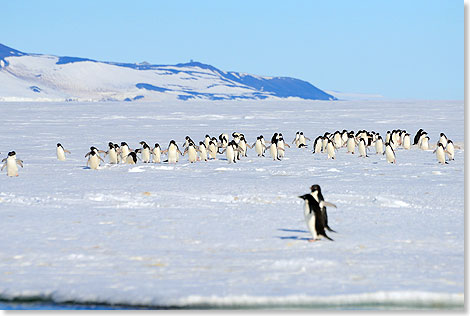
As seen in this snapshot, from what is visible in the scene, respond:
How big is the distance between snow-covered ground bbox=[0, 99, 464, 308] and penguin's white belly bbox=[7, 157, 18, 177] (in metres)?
0.39

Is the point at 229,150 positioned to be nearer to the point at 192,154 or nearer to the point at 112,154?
the point at 192,154

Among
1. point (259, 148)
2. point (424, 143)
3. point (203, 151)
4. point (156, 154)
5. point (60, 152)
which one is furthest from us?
point (424, 143)

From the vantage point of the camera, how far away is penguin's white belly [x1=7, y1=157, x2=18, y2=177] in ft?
45.6

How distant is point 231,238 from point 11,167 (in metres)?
7.41

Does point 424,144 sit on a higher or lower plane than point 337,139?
lower

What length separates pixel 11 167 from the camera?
14.0 m

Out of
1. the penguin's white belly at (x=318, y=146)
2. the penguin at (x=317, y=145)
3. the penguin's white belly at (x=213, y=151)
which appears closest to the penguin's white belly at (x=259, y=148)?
the penguin's white belly at (x=213, y=151)

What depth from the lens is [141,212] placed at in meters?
9.75

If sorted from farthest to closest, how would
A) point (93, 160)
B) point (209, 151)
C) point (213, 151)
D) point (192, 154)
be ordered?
point (209, 151), point (213, 151), point (192, 154), point (93, 160)

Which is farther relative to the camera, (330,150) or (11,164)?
(330,150)

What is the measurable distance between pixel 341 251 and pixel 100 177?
7642 millimetres

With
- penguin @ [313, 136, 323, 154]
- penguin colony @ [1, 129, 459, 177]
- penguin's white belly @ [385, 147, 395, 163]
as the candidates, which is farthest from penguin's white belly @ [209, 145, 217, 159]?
penguin's white belly @ [385, 147, 395, 163]

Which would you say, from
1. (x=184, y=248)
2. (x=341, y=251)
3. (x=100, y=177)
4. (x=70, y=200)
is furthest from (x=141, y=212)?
(x=100, y=177)

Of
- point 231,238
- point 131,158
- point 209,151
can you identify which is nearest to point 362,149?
point 209,151
